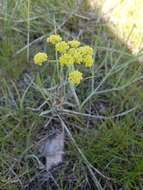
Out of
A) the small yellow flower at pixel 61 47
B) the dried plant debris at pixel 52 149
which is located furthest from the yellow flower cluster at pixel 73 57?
the dried plant debris at pixel 52 149

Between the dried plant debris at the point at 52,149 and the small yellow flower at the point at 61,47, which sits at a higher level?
the small yellow flower at the point at 61,47

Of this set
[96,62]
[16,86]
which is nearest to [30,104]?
[16,86]

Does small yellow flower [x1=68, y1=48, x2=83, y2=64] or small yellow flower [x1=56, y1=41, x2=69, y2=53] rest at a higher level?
small yellow flower [x1=56, y1=41, x2=69, y2=53]

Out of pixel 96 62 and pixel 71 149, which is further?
pixel 96 62

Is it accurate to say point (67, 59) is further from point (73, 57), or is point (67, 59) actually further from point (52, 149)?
point (52, 149)

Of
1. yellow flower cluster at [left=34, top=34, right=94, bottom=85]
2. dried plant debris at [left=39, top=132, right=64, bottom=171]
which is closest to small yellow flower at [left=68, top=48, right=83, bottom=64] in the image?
yellow flower cluster at [left=34, top=34, right=94, bottom=85]

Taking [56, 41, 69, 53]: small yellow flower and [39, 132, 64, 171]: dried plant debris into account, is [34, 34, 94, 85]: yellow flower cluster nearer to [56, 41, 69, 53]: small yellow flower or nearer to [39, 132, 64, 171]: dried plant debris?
[56, 41, 69, 53]: small yellow flower

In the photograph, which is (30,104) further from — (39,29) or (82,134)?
(39,29)

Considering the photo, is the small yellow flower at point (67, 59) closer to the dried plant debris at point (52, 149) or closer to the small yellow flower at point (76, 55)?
the small yellow flower at point (76, 55)

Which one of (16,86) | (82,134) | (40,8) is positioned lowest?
(82,134)
